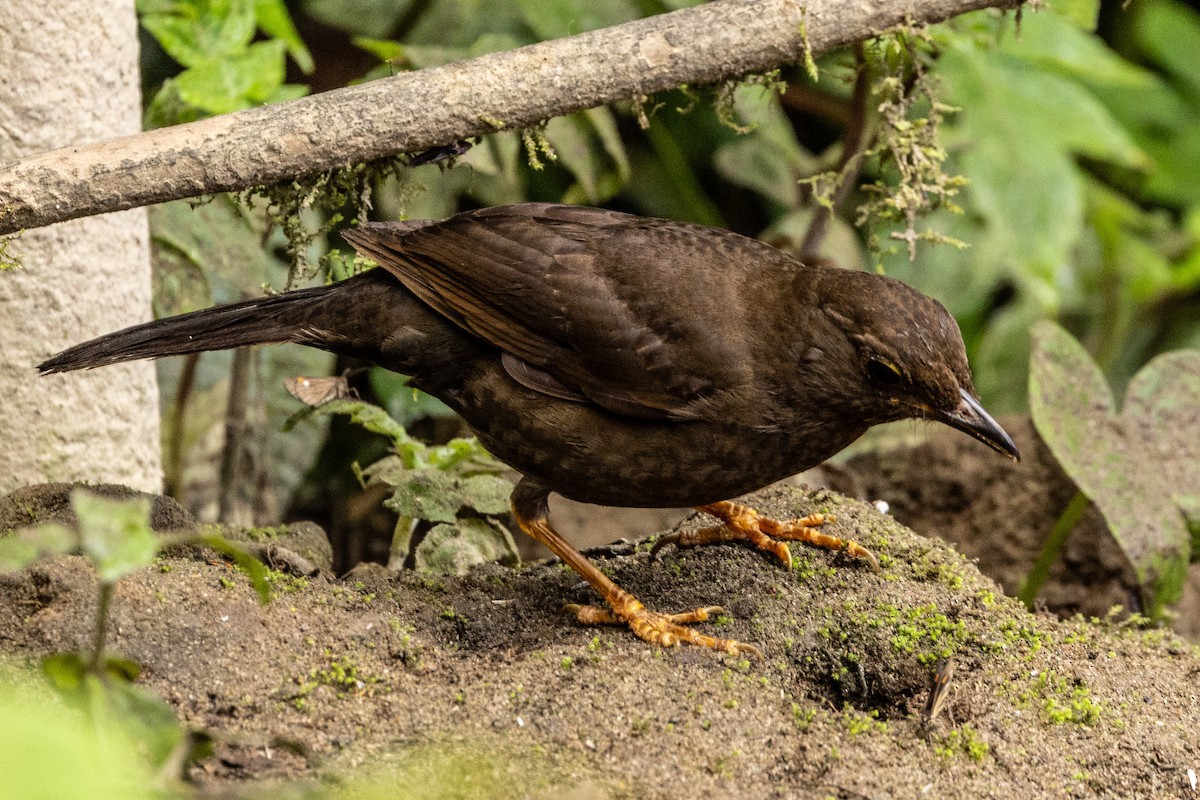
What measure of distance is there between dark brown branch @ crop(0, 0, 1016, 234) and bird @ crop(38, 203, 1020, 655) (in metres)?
0.40

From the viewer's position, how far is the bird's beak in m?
3.18

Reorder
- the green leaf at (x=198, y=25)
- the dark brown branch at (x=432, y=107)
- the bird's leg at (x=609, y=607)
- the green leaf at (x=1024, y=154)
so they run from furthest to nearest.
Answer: the green leaf at (x=1024, y=154), the green leaf at (x=198, y=25), the bird's leg at (x=609, y=607), the dark brown branch at (x=432, y=107)

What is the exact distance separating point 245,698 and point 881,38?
251cm

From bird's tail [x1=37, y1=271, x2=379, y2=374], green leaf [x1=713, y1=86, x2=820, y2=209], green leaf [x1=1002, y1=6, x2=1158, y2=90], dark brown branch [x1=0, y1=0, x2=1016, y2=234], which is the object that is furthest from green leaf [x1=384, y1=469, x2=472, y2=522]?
green leaf [x1=1002, y1=6, x2=1158, y2=90]

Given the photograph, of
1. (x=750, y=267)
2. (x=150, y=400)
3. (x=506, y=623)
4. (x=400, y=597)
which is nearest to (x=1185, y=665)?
(x=750, y=267)

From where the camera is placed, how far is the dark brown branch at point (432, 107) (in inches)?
123

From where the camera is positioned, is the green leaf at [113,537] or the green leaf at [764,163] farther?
the green leaf at [764,163]

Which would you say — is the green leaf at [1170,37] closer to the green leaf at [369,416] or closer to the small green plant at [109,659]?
the green leaf at [369,416]

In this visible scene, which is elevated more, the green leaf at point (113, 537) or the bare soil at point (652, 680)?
the green leaf at point (113, 537)

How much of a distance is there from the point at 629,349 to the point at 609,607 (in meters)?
0.72

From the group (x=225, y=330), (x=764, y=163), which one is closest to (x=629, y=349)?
(x=225, y=330)

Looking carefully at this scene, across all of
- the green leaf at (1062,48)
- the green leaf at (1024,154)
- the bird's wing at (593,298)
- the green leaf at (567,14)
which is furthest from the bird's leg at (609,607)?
the green leaf at (1062,48)

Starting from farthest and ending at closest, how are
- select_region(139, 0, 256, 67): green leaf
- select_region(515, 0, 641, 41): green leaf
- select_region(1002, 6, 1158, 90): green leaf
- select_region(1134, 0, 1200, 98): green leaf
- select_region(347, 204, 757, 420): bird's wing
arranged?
1. select_region(1134, 0, 1200, 98): green leaf
2. select_region(1002, 6, 1158, 90): green leaf
3. select_region(515, 0, 641, 41): green leaf
4. select_region(139, 0, 256, 67): green leaf
5. select_region(347, 204, 757, 420): bird's wing

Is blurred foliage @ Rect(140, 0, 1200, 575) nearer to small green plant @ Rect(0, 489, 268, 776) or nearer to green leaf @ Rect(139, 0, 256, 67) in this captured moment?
green leaf @ Rect(139, 0, 256, 67)
